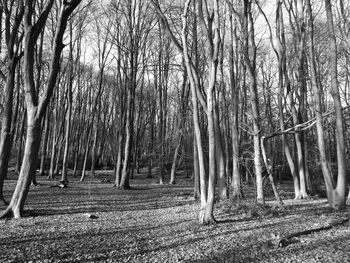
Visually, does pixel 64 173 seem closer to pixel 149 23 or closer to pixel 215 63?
pixel 149 23

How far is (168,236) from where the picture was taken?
575cm

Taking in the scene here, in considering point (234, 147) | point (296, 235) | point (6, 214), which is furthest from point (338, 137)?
point (6, 214)

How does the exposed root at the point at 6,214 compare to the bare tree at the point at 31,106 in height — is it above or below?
below

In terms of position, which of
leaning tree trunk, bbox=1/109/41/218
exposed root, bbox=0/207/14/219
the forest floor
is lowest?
the forest floor

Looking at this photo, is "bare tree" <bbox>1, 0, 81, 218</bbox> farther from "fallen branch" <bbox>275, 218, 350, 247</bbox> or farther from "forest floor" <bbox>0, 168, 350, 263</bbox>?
"fallen branch" <bbox>275, 218, 350, 247</bbox>

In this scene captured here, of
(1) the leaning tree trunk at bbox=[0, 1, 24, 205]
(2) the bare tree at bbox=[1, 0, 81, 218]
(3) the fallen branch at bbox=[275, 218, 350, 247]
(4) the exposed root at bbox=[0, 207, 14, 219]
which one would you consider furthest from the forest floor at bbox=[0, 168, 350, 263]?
(1) the leaning tree trunk at bbox=[0, 1, 24, 205]

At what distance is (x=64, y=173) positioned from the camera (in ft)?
49.3

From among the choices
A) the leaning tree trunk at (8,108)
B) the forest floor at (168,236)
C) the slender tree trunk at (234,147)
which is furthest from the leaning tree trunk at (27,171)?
the slender tree trunk at (234,147)

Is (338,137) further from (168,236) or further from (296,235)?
(168,236)

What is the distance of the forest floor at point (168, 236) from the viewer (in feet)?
14.5

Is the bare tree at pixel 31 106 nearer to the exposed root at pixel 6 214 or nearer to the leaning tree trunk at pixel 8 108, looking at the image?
the exposed root at pixel 6 214

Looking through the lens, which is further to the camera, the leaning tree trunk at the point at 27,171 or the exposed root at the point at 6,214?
the leaning tree trunk at the point at 27,171

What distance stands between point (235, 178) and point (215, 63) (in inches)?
219

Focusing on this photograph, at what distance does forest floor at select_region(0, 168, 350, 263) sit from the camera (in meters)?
4.43
